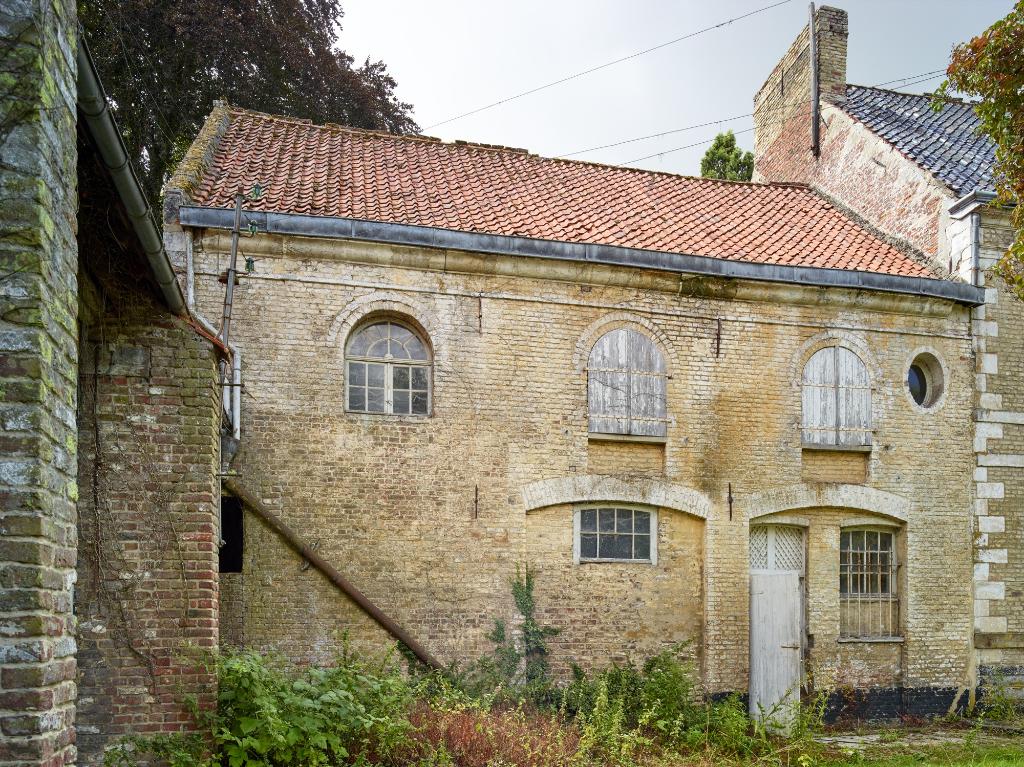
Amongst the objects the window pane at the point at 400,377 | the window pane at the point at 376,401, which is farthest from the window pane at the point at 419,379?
the window pane at the point at 376,401

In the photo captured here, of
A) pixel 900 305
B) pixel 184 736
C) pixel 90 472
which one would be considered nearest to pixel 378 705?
pixel 184 736

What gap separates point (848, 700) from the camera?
12.6m

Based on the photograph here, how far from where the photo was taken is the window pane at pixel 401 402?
37.7ft

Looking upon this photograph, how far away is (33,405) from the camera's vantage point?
11.5 ft

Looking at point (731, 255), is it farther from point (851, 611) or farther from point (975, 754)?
point (975, 754)

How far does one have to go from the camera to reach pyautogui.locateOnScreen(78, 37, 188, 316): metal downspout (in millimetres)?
4219

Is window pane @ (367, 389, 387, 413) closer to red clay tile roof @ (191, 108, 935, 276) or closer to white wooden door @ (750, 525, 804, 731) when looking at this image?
red clay tile roof @ (191, 108, 935, 276)

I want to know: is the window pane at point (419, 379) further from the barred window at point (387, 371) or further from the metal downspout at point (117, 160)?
the metal downspout at point (117, 160)

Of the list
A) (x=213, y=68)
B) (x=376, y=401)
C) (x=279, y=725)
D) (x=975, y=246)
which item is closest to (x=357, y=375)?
(x=376, y=401)

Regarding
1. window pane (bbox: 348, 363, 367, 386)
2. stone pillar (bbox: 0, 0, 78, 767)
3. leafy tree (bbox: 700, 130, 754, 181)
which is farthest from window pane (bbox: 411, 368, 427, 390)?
leafy tree (bbox: 700, 130, 754, 181)

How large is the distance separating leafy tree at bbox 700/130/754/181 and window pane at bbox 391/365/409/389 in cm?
1891

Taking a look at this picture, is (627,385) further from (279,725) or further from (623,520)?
(279,725)

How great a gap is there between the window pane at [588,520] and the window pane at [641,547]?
25.1 inches

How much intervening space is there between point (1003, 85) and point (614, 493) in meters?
6.45
